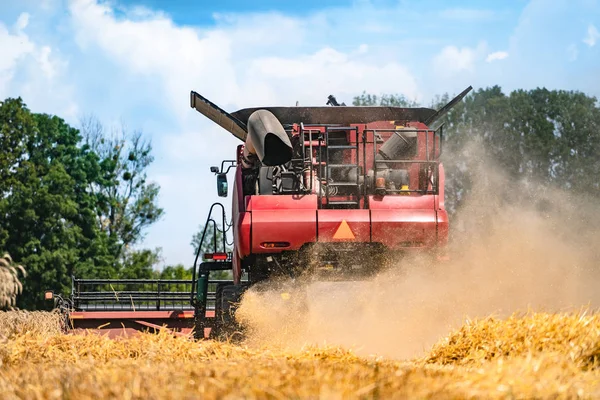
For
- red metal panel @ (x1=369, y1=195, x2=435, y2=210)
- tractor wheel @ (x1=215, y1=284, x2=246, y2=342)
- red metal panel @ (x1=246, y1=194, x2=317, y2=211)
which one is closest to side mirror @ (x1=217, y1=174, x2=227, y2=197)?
tractor wheel @ (x1=215, y1=284, x2=246, y2=342)

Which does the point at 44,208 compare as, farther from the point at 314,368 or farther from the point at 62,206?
the point at 314,368

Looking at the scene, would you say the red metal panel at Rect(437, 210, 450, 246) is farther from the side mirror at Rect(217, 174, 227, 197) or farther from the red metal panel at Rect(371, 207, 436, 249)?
the side mirror at Rect(217, 174, 227, 197)

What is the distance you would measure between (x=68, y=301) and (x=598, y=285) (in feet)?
27.1

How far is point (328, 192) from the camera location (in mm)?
11094

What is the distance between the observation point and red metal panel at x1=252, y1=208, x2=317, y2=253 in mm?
10695

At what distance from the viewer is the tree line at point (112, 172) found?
41844 millimetres

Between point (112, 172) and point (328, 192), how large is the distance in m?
40.3

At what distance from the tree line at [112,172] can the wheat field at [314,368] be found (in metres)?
30.4

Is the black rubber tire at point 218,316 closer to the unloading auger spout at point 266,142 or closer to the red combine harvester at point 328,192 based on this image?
the red combine harvester at point 328,192

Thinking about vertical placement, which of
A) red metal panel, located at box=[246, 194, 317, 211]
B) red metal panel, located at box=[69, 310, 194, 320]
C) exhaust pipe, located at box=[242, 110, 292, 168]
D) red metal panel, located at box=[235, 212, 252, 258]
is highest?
exhaust pipe, located at box=[242, 110, 292, 168]

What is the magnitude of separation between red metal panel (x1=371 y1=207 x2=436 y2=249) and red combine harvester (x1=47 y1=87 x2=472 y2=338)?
11 mm

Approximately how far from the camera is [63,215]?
43781 mm

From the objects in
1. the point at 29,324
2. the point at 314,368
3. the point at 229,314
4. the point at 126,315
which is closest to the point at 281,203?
the point at 229,314

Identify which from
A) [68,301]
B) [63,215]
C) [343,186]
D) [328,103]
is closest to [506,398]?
[343,186]
